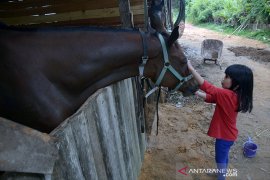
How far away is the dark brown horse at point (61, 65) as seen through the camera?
1996 mm

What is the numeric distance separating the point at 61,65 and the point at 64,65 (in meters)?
0.02

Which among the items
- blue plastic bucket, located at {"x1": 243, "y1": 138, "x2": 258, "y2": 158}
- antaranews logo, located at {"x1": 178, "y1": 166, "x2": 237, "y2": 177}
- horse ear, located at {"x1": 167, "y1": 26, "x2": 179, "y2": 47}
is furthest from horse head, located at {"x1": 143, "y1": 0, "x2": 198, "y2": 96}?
blue plastic bucket, located at {"x1": 243, "y1": 138, "x2": 258, "y2": 158}

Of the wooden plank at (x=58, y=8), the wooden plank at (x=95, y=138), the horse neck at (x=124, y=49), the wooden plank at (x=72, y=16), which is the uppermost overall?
the wooden plank at (x=58, y=8)

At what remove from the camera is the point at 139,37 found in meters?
2.36

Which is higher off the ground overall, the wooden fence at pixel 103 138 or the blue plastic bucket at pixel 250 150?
the wooden fence at pixel 103 138

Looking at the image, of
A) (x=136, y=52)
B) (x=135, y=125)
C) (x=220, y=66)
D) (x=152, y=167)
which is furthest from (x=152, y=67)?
(x=220, y=66)

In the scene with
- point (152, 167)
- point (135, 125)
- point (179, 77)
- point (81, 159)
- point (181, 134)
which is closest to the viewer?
point (81, 159)

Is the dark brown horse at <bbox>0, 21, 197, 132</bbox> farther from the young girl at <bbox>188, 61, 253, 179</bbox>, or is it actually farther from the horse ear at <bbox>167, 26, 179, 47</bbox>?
the young girl at <bbox>188, 61, 253, 179</bbox>

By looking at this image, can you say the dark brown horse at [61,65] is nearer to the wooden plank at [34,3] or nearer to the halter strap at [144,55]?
the halter strap at [144,55]

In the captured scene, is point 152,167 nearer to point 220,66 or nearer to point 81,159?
point 81,159

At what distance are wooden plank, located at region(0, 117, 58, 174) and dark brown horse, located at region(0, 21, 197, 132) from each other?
2.83ft

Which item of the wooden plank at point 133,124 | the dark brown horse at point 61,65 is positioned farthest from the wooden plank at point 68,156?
the wooden plank at point 133,124

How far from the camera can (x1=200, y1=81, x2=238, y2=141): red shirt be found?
3.13m

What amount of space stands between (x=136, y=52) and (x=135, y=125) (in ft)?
5.54
